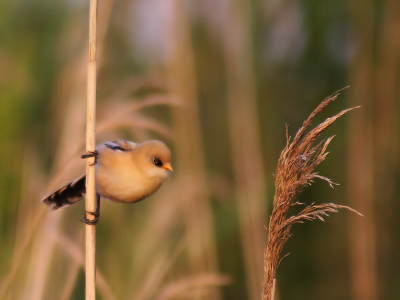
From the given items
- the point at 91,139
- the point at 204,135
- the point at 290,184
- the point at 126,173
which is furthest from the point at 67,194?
the point at 204,135

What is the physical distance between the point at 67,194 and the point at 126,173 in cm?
29

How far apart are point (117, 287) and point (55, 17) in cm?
131

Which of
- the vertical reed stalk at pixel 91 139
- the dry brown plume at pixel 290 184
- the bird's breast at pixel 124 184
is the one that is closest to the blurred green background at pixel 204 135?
the bird's breast at pixel 124 184

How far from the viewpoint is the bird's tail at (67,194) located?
166 cm

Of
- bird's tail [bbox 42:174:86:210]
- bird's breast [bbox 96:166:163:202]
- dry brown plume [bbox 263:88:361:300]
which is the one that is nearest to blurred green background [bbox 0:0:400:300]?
bird's tail [bbox 42:174:86:210]

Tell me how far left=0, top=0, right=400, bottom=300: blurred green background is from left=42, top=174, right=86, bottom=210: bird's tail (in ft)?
0.13

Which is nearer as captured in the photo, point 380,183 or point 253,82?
point 253,82

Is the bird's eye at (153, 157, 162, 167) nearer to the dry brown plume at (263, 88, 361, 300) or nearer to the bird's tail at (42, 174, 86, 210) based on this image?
the bird's tail at (42, 174, 86, 210)

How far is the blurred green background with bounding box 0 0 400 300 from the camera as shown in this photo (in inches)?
74.0

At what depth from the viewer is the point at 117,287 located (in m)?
1.99

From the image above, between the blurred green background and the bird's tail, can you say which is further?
the blurred green background

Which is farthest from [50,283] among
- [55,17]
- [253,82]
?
[253,82]

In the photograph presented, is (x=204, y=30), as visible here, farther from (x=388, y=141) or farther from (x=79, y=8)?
(x=388, y=141)

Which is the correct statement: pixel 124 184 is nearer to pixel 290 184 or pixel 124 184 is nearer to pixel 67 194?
pixel 67 194
